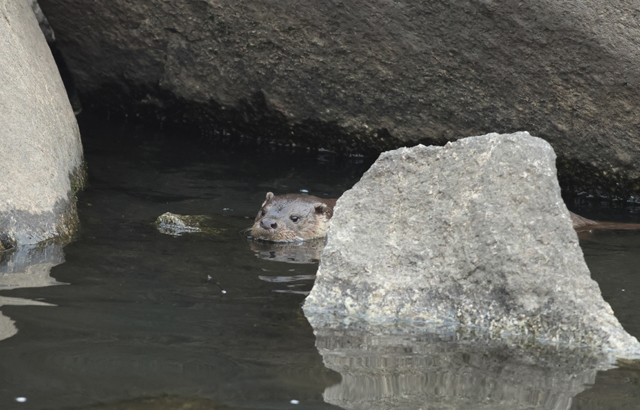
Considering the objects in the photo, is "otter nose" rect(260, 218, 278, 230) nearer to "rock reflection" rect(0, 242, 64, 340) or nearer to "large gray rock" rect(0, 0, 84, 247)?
"large gray rock" rect(0, 0, 84, 247)

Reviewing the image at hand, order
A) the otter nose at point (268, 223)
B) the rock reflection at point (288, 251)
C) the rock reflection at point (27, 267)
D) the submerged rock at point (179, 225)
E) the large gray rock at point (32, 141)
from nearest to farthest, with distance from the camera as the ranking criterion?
1. the rock reflection at point (27, 267)
2. the large gray rock at point (32, 141)
3. the rock reflection at point (288, 251)
4. the submerged rock at point (179, 225)
5. the otter nose at point (268, 223)

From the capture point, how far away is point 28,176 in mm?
4531

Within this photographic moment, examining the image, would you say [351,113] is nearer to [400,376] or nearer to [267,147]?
[267,147]

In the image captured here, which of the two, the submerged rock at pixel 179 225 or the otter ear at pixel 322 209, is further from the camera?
the otter ear at pixel 322 209

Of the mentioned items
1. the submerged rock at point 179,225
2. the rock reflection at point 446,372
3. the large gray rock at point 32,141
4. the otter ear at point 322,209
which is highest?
the large gray rock at point 32,141

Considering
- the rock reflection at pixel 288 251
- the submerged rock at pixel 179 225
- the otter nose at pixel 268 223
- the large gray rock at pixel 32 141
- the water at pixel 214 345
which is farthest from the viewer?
the otter nose at pixel 268 223

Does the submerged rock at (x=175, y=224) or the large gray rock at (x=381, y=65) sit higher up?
the large gray rock at (x=381, y=65)

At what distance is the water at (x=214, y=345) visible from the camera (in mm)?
2512

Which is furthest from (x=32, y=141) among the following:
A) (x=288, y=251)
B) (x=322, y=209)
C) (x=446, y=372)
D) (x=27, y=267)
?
(x=446, y=372)

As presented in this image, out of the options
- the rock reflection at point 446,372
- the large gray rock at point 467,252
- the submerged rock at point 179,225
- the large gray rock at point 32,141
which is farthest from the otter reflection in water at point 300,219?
the rock reflection at point 446,372

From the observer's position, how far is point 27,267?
389cm

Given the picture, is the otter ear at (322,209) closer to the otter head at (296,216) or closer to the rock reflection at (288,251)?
the otter head at (296,216)

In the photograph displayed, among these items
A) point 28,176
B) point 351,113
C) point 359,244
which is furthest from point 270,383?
point 351,113

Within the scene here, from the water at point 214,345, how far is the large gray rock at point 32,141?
0.80 ft
